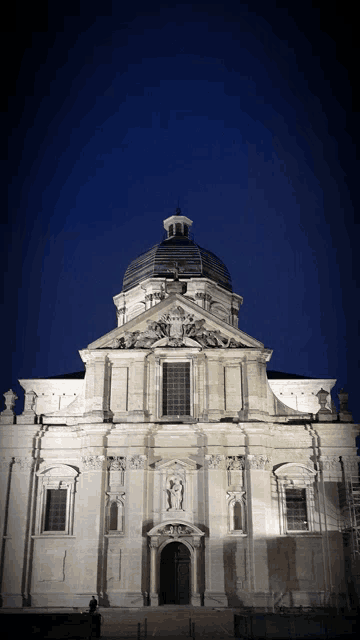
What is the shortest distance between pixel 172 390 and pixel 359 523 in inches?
438

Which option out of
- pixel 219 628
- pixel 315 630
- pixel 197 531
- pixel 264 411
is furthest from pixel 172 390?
pixel 315 630

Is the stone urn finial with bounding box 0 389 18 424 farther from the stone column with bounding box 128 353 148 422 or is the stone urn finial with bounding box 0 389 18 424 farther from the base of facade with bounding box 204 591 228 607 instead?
the base of facade with bounding box 204 591 228 607

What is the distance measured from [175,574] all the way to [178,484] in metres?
4.04

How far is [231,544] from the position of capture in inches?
1227

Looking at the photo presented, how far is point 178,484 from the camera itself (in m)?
32.2

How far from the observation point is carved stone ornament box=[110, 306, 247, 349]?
3488cm

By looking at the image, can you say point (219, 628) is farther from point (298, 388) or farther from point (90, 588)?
point (298, 388)

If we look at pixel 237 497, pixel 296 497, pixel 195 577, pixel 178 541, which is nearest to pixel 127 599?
pixel 195 577

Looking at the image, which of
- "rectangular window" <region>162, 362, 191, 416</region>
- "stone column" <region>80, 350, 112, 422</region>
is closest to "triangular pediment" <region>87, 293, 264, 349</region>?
"stone column" <region>80, 350, 112, 422</region>

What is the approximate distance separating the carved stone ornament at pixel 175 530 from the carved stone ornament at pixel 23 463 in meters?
7.16

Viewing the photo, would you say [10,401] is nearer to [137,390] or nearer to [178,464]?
[137,390]

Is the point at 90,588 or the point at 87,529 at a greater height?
the point at 87,529

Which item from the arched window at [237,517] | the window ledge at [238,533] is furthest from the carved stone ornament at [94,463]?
the window ledge at [238,533]

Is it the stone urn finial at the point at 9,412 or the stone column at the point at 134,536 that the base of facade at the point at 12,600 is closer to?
the stone column at the point at 134,536
